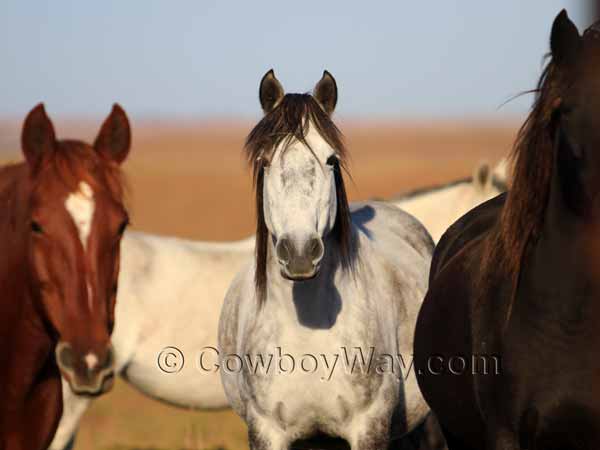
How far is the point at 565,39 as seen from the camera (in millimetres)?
3922

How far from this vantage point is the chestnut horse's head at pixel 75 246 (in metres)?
3.61

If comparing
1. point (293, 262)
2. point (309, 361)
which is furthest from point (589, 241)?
point (309, 361)

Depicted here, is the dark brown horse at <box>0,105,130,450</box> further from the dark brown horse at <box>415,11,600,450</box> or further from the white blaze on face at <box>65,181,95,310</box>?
the dark brown horse at <box>415,11,600,450</box>

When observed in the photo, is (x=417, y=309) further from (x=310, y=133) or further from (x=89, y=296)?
(x=89, y=296)

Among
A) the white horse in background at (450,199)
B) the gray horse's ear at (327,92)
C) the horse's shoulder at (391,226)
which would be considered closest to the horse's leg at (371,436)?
the horse's shoulder at (391,226)

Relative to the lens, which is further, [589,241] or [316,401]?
[316,401]

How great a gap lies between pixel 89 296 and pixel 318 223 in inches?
58.0

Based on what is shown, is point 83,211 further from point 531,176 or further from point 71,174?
point 531,176

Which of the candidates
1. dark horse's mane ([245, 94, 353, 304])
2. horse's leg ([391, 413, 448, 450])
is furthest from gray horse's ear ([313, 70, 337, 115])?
horse's leg ([391, 413, 448, 450])

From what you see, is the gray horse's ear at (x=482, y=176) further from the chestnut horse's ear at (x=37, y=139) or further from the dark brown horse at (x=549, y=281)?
the chestnut horse's ear at (x=37, y=139)

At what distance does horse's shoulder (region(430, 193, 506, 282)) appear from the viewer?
5547mm

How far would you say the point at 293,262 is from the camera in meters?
4.68

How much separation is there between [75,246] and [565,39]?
6.16 feet

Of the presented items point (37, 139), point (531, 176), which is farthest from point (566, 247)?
point (37, 139)
